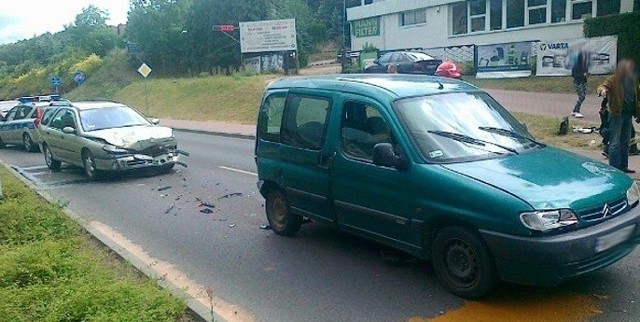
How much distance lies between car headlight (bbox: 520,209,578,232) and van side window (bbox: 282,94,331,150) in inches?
96.9

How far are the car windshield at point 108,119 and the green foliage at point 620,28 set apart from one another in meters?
16.6

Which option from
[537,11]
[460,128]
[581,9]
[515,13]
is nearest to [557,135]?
[460,128]

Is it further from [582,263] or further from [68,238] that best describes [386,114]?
[68,238]

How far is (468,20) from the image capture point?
37781mm

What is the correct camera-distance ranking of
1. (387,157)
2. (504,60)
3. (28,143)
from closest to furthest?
(387,157)
(28,143)
(504,60)

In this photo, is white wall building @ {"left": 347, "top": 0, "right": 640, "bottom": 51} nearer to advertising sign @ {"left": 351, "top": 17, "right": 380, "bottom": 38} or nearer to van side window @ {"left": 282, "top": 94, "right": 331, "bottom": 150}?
advertising sign @ {"left": 351, "top": 17, "right": 380, "bottom": 38}

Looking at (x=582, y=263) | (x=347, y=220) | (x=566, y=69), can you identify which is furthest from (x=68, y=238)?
(x=566, y=69)

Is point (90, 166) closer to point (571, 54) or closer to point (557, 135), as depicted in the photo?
point (557, 135)

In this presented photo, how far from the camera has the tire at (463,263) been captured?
4.95 metres

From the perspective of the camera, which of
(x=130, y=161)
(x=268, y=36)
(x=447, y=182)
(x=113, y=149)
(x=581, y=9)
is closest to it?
(x=447, y=182)

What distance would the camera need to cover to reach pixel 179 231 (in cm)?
827

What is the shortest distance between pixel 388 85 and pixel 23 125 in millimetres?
16958

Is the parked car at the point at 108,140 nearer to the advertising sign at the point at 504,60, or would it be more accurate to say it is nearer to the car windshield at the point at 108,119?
the car windshield at the point at 108,119

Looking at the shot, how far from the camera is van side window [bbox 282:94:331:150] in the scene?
6531mm
